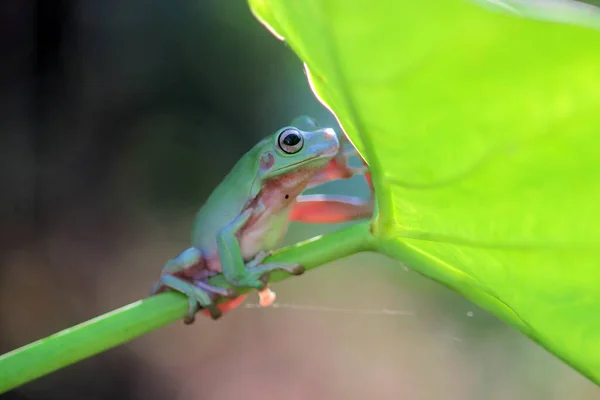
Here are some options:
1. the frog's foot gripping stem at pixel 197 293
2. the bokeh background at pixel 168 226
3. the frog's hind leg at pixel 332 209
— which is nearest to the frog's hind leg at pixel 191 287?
the frog's foot gripping stem at pixel 197 293

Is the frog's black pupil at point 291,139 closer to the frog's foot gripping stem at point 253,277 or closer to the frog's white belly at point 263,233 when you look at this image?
the frog's white belly at point 263,233

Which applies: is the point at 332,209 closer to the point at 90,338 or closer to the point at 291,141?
the point at 291,141

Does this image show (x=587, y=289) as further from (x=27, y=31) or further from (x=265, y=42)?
(x=27, y=31)

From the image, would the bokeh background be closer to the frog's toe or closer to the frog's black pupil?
the frog's black pupil

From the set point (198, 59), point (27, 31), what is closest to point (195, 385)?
point (198, 59)

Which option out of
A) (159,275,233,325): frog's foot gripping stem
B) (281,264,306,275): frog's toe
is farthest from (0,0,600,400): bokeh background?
(281,264,306,275): frog's toe

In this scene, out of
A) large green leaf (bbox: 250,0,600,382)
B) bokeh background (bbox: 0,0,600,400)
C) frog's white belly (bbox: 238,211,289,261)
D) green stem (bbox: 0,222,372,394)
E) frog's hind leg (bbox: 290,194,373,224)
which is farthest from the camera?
bokeh background (bbox: 0,0,600,400)
